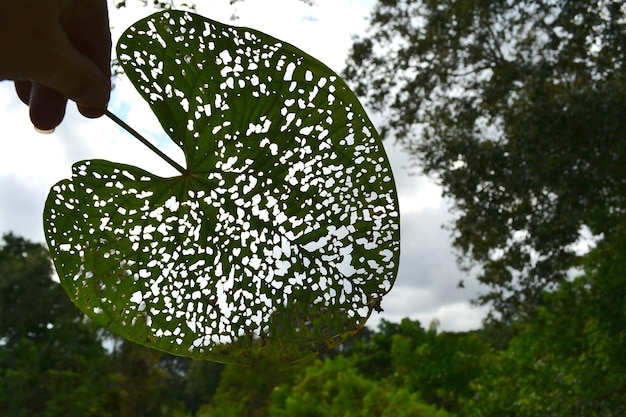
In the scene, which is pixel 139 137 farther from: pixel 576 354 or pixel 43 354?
pixel 43 354

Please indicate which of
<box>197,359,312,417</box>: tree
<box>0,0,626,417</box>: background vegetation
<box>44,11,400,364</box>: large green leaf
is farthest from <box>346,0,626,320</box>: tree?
<box>197,359,312,417</box>: tree

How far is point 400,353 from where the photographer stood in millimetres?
7121

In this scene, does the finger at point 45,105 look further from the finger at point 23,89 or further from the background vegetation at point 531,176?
the background vegetation at point 531,176

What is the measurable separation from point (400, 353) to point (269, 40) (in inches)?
273

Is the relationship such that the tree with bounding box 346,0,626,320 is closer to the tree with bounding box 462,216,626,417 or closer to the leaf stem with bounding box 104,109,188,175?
the tree with bounding box 462,216,626,417

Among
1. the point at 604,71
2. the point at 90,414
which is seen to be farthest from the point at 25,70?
the point at 90,414

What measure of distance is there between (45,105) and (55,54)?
93mm

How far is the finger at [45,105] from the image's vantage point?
42 centimetres

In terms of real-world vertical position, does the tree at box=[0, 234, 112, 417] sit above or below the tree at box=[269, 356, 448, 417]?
above

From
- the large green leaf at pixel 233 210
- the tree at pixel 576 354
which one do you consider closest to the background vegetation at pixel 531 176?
the tree at pixel 576 354

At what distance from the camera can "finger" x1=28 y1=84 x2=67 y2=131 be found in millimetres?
424

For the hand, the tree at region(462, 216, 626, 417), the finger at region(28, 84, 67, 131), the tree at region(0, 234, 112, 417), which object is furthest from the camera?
the tree at region(0, 234, 112, 417)

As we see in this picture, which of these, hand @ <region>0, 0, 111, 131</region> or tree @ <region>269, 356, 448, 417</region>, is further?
tree @ <region>269, 356, 448, 417</region>

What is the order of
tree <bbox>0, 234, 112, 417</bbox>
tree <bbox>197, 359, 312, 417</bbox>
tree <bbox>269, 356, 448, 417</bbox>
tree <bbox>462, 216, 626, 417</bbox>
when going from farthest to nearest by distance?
tree <bbox>197, 359, 312, 417</bbox>
tree <bbox>0, 234, 112, 417</bbox>
tree <bbox>269, 356, 448, 417</bbox>
tree <bbox>462, 216, 626, 417</bbox>
